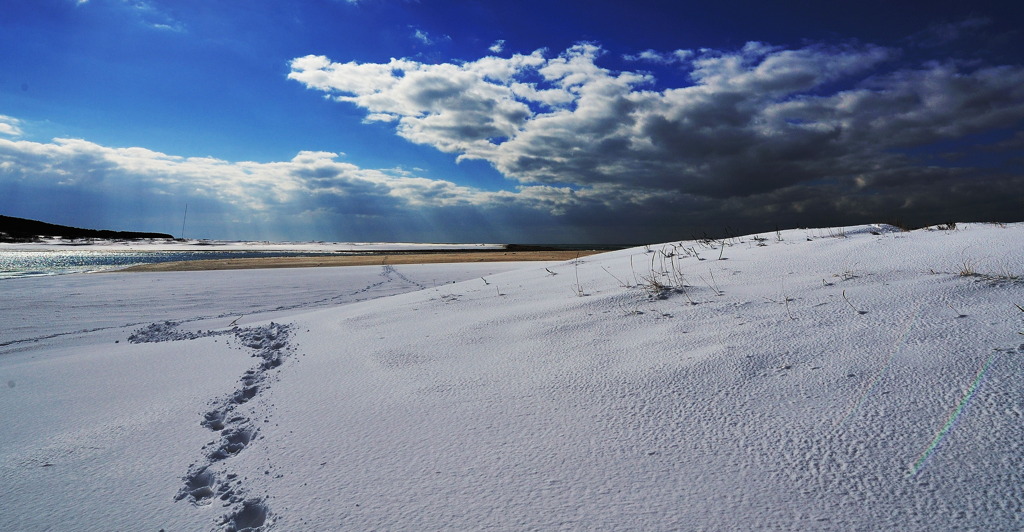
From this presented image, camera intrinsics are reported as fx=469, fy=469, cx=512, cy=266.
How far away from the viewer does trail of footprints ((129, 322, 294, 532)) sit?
3.91 feet

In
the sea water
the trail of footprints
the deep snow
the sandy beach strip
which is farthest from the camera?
the sandy beach strip

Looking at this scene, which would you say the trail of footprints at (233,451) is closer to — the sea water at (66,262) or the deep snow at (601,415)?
the deep snow at (601,415)

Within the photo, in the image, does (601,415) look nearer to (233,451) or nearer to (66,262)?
(233,451)

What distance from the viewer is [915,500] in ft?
3.02

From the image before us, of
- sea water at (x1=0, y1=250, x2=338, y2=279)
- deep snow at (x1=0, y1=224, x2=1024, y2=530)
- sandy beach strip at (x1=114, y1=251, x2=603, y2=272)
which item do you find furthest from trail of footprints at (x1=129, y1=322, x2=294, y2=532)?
sea water at (x1=0, y1=250, x2=338, y2=279)

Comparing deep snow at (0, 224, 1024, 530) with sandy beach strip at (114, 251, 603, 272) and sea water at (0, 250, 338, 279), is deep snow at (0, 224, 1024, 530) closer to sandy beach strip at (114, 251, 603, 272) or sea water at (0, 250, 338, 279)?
sandy beach strip at (114, 251, 603, 272)

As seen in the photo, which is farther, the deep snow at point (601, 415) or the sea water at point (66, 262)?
the sea water at point (66, 262)

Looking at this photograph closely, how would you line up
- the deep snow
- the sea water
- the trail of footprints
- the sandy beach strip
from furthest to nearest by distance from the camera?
the sandy beach strip < the sea water < the trail of footprints < the deep snow

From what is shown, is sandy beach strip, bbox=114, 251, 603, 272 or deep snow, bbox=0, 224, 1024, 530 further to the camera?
sandy beach strip, bbox=114, 251, 603, 272

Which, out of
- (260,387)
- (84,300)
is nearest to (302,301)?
(84,300)

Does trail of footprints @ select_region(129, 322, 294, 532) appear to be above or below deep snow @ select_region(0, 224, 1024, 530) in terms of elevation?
below

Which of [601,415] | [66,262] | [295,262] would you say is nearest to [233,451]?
[601,415]

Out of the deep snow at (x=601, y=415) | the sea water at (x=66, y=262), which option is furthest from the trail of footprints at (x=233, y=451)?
the sea water at (x=66, y=262)

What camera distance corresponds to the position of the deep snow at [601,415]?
1021 millimetres
